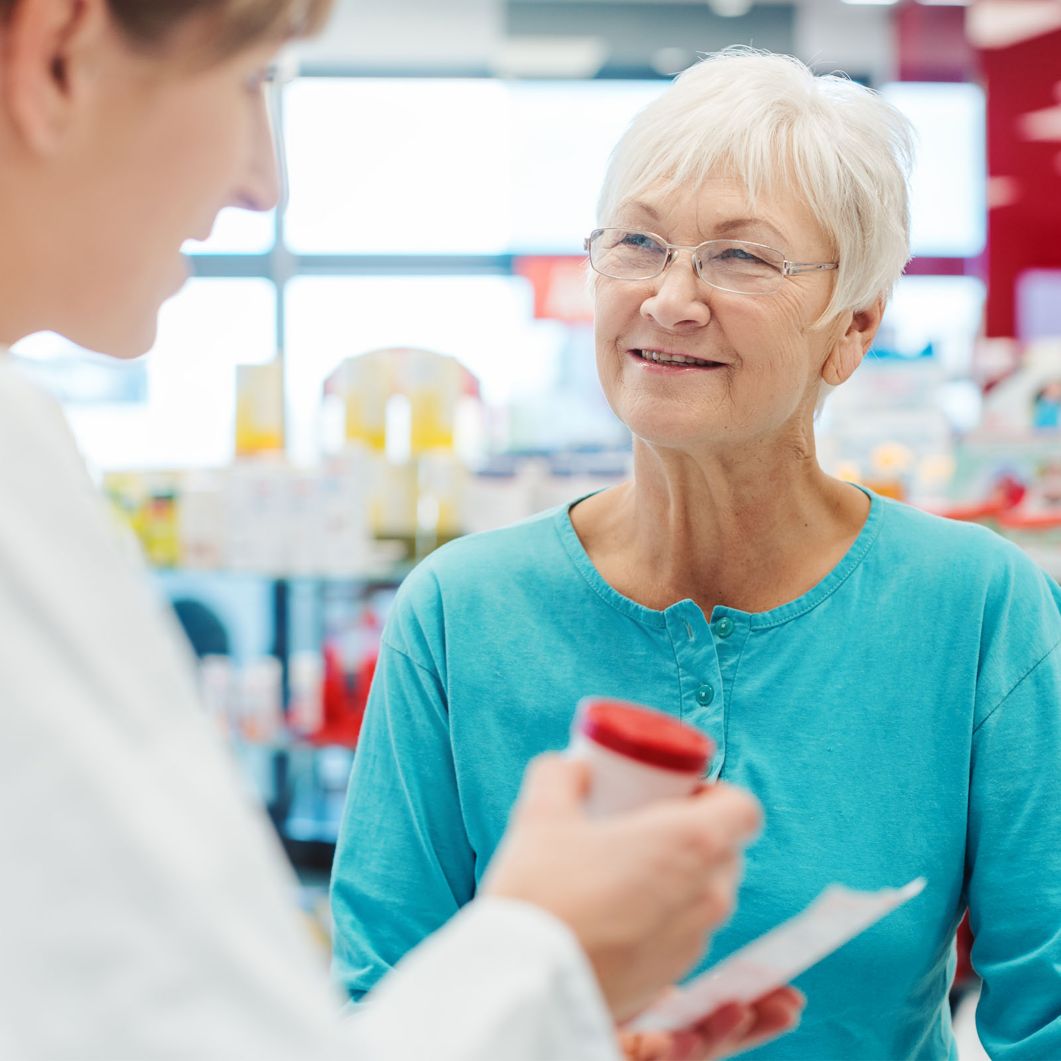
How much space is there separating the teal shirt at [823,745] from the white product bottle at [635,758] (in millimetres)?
750

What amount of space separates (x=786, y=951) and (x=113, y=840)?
59cm

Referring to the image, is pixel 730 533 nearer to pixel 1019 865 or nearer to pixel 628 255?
pixel 628 255

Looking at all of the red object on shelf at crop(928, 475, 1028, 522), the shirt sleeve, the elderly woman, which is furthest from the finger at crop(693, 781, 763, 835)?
the red object on shelf at crop(928, 475, 1028, 522)

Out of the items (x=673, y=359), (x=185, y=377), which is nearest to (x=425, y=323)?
(x=185, y=377)

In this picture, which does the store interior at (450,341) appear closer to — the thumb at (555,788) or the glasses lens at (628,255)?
the glasses lens at (628,255)

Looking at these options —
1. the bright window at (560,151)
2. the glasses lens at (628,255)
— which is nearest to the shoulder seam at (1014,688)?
the glasses lens at (628,255)

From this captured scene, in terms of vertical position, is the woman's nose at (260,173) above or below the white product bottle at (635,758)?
above

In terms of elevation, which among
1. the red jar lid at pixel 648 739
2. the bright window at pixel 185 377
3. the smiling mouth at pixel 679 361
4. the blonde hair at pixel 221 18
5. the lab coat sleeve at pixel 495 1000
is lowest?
the bright window at pixel 185 377

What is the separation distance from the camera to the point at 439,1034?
66cm

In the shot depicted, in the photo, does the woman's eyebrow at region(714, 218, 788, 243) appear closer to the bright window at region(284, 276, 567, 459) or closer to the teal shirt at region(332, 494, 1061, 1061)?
the teal shirt at region(332, 494, 1061, 1061)

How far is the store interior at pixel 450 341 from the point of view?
157 inches

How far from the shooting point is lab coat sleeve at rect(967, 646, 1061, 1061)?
4.93 feet

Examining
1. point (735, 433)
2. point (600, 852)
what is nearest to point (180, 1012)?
point (600, 852)

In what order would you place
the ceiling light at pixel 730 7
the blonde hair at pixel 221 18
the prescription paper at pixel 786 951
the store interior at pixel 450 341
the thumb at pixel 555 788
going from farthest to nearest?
1. the ceiling light at pixel 730 7
2. the store interior at pixel 450 341
3. the prescription paper at pixel 786 951
4. the thumb at pixel 555 788
5. the blonde hair at pixel 221 18
